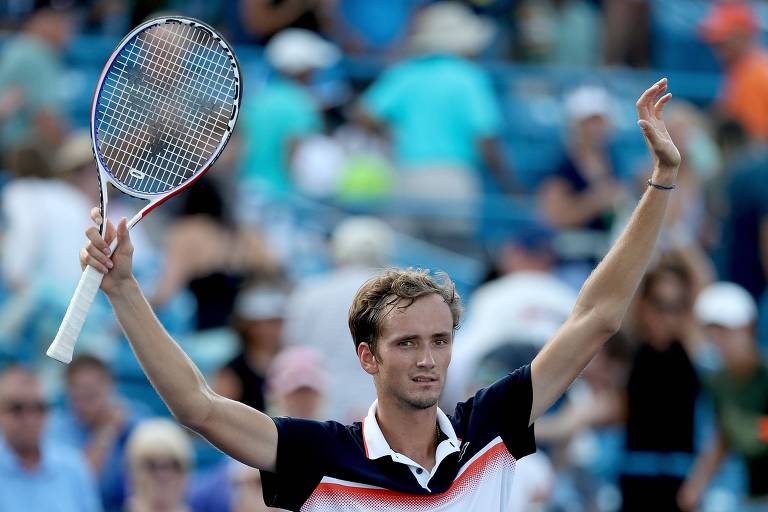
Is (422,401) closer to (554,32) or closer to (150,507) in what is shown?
(150,507)

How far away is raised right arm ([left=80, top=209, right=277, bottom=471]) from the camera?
4.11 metres

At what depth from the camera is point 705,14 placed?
15.5 meters

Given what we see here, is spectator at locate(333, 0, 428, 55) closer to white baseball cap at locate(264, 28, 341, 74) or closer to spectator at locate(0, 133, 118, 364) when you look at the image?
white baseball cap at locate(264, 28, 341, 74)

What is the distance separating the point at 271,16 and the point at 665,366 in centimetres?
599

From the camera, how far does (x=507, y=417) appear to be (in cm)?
442

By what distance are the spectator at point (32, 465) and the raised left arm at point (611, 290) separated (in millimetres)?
3762

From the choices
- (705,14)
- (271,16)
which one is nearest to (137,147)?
(271,16)

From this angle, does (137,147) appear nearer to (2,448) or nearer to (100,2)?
(2,448)

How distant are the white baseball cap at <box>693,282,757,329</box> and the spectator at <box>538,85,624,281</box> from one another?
61.1 inches

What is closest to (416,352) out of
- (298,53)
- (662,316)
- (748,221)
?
(662,316)

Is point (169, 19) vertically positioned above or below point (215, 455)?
above

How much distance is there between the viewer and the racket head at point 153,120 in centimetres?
454

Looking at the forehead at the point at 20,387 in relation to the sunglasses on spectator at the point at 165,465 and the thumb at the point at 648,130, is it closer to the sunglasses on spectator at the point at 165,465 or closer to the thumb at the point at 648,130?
the sunglasses on spectator at the point at 165,465

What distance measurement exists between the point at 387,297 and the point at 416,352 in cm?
19
